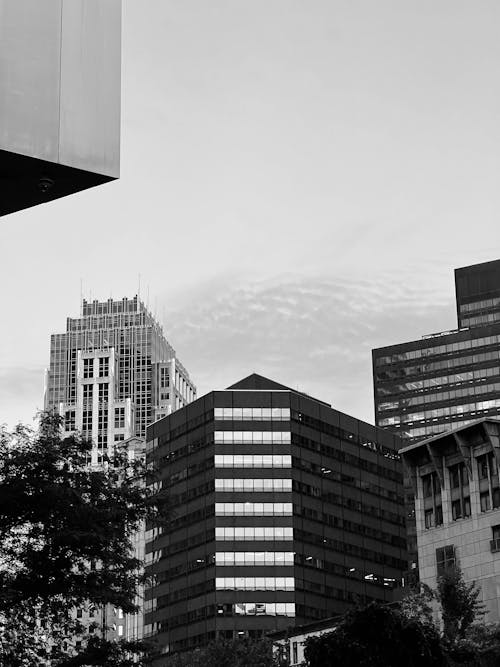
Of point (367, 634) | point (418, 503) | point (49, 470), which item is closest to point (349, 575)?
point (418, 503)

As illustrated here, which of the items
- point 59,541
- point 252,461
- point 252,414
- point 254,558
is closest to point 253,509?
point 254,558

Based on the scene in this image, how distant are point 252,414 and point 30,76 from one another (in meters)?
173

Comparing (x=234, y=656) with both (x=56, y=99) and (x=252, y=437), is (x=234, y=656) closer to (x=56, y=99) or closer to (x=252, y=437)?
(x=252, y=437)

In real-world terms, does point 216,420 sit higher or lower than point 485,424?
higher

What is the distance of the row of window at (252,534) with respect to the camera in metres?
179

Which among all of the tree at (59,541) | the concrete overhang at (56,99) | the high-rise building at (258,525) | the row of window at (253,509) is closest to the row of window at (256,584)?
the high-rise building at (258,525)

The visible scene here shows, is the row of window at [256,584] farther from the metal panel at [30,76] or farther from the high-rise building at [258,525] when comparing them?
the metal panel at [30,76]

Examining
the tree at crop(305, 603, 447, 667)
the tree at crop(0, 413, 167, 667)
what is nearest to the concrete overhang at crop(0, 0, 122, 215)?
the tree at crop(0, 413, 167, 667)

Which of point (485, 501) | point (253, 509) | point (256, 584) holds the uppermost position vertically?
point (253, 509)

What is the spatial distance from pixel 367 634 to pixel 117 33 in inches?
1411

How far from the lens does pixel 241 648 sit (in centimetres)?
11262

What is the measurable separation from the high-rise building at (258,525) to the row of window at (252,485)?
15 centimetres

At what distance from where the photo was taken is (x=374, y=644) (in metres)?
47.3

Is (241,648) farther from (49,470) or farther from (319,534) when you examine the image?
(49,470)
